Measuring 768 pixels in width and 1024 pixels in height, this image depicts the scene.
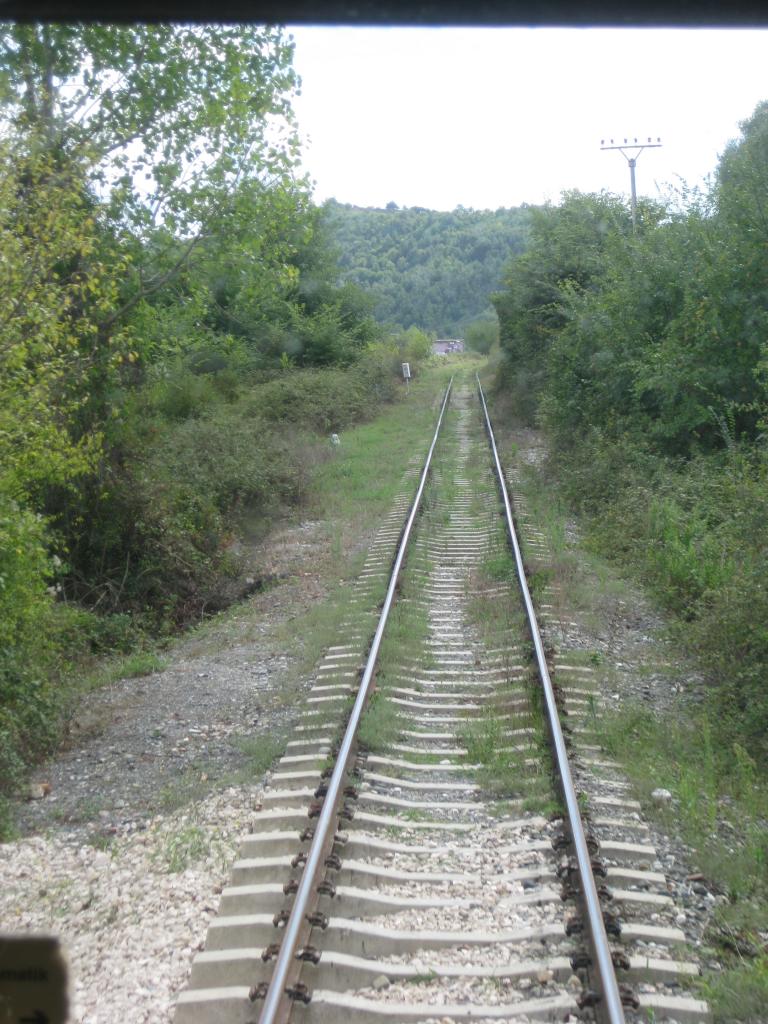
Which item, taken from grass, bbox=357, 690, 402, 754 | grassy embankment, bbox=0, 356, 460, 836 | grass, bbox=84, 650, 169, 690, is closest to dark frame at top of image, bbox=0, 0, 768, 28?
grassy embankment, bbox=0, 356, 460, 836

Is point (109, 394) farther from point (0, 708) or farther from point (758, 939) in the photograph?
point (758, 939)

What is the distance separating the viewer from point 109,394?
1338 cm

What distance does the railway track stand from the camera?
169 inches

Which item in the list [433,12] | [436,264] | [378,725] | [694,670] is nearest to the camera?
[433,12]

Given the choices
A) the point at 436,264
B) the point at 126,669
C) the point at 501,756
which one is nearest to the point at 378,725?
the point at 501,756

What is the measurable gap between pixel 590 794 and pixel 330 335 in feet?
96.9

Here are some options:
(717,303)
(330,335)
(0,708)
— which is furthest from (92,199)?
(330,335)

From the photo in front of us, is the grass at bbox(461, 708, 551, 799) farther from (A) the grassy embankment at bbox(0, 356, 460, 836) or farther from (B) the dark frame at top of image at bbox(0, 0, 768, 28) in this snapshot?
(B) the dark frame at top of image at bbox(0, 0, 768, 28)

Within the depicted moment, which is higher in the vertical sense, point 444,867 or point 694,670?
point 444,867

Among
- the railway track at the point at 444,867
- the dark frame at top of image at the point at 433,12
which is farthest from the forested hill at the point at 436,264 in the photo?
the dark frame at top of image at the point at 433,12

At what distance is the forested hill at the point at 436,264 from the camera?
376 ft

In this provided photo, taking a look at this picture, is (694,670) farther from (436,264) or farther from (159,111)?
(436,264)

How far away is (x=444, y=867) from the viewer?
5.47 meters

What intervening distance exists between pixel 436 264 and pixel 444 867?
11961 cm
